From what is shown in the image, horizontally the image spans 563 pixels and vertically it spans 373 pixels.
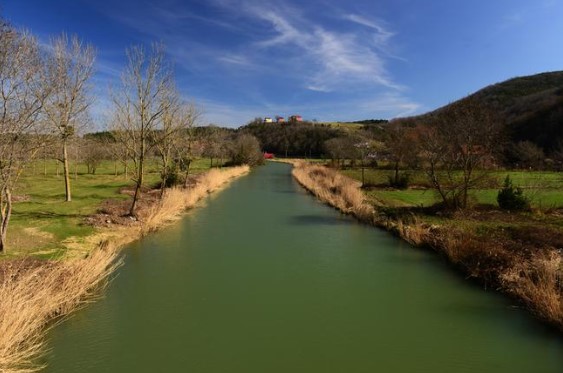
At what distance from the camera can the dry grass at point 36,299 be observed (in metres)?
6.67

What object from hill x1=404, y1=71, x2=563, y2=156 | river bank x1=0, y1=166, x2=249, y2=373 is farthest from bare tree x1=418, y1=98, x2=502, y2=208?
hill x1=404, y1=71, x2=563, y2=156

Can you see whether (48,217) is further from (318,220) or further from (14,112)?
(318,220)

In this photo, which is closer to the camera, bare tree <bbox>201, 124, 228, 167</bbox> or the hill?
bare tree <bbox>201, 124, 228, 167</bbox>

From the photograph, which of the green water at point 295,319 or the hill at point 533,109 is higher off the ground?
the hill at point 533,109

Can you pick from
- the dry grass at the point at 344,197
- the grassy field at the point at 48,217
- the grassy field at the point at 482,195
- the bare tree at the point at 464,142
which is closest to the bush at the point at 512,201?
the grassy field at the point at 482,195

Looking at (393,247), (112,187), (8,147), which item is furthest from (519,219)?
(112,187)

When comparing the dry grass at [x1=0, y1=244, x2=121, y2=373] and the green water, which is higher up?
the dry grass at [x1=0, y1=244, x2=121, y2=373]

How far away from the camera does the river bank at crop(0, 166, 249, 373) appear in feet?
22.2

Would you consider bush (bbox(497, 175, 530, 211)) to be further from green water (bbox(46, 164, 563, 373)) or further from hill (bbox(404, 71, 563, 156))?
Result: hill (bbox(404, 71, 563, 156))

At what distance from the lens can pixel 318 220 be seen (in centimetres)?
2105

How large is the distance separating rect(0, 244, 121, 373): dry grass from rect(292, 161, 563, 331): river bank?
10174 mm

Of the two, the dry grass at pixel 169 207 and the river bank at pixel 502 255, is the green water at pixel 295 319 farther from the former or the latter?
the dry grass at pixel 169 207

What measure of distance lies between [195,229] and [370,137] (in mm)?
83504

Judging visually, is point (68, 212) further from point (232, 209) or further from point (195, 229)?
point (232, 209)
